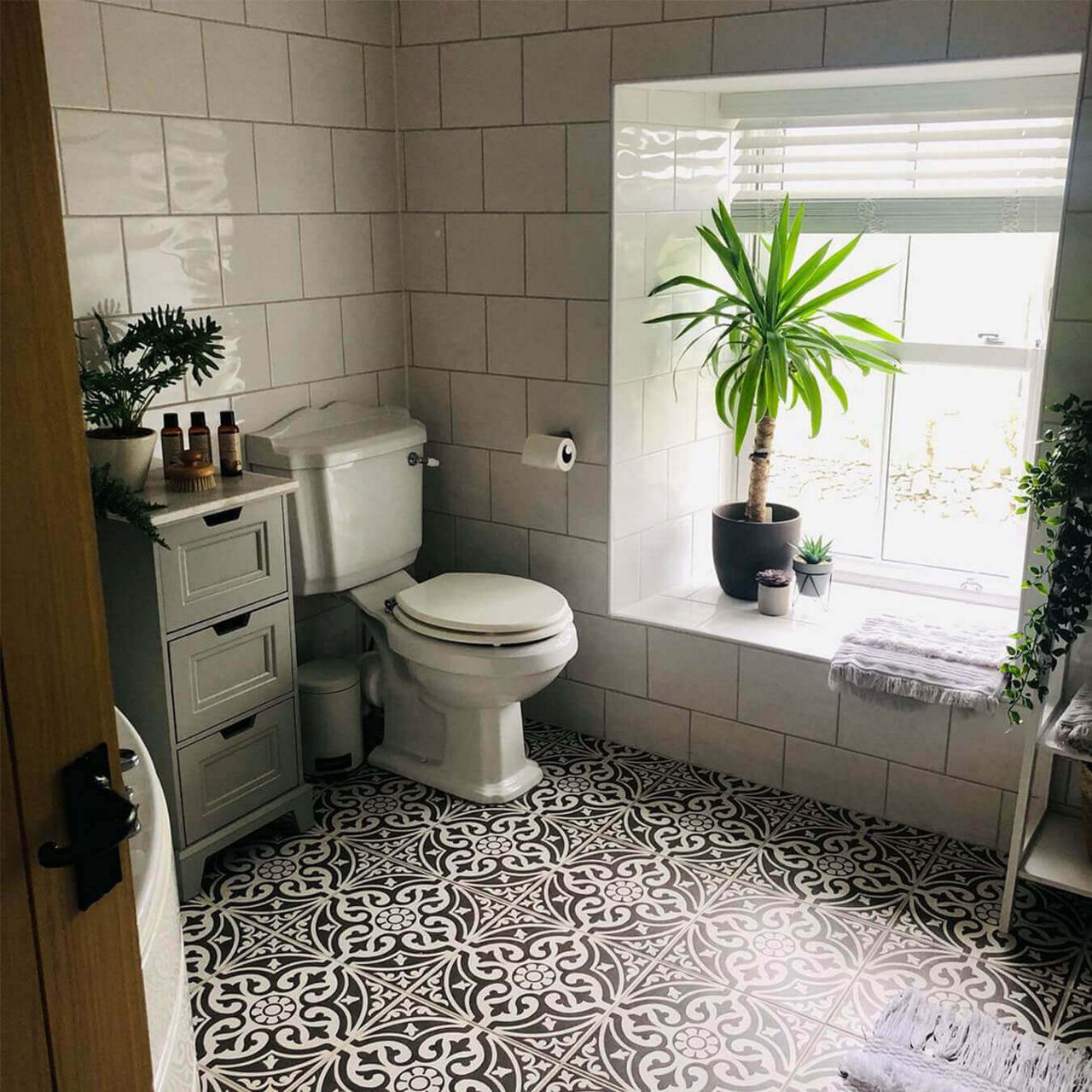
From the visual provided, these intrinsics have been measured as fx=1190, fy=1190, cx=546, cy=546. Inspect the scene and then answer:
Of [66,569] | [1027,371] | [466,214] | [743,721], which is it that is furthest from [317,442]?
[66,569]

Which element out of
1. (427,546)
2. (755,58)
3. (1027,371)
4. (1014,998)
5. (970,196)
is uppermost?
(755,58)

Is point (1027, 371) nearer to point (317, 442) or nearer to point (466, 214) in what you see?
point (466, 214)

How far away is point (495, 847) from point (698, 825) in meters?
0.50

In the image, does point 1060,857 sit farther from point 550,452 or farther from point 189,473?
point 189,473

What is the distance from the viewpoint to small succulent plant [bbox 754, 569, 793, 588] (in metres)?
3.21

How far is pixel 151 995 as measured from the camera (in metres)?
1.35

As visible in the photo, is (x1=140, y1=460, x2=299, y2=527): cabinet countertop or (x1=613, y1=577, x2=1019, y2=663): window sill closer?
(x1=140, y1=460, x2=299, y2=527): cabinet countertop

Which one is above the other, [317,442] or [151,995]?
[317,442]

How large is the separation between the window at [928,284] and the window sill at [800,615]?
97 mm

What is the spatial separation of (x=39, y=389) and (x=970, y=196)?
8.92ft

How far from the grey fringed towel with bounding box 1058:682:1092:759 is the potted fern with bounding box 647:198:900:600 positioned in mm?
994

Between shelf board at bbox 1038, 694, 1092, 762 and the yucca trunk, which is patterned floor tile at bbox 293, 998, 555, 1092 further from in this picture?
the yucca trunk

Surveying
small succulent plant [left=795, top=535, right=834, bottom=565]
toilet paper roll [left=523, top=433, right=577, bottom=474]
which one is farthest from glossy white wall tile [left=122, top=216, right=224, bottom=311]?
small succulent plant [left=795, top=535, right=834, bottom=565]

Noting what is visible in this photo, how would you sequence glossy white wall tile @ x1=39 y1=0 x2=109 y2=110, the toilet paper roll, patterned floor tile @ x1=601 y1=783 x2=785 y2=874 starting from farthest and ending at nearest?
1. the toilet paper roll
2. patterned floor tile @ x1=601 y1=783 x2=785 y2=874
3. glossy white wall tile @ x1=39 y1=0 x2=109 y2=110
